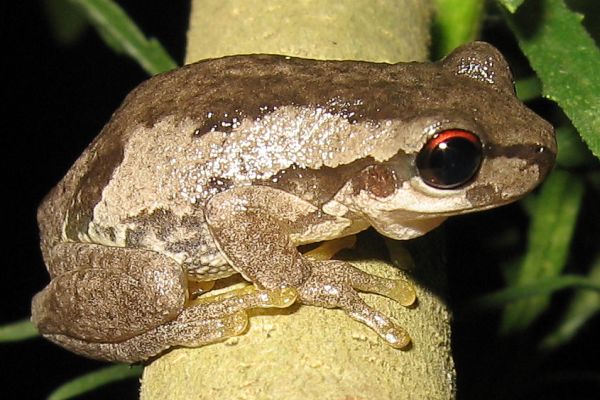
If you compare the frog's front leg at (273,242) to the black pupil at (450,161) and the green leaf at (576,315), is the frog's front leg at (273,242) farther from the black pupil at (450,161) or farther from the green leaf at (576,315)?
the green leaf at (576,315)

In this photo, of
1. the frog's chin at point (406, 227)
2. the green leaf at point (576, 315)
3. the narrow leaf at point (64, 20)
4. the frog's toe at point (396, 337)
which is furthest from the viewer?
the narrow leaf at point (64, 20)

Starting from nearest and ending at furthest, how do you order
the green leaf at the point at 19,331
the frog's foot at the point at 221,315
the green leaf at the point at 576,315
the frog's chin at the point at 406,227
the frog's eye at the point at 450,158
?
the frog's foot at the point at 221,315
the frog's eye at the point at 450,158
the frog's chin at the point at 406,227
the green leaf at the point at 19,331
the green leaf at the point at 576,315

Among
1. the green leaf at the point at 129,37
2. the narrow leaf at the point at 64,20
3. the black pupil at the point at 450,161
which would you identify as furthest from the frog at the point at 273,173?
the narrow leaf at the point at 64,20

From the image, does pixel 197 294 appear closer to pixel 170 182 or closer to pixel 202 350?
pixel 170 182

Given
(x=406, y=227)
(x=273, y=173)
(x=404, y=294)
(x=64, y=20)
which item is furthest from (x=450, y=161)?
(x=64, y=20)

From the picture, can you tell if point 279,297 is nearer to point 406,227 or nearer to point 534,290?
point 406,227

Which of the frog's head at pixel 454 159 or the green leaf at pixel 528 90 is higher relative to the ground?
the frog's head at pixel 454 159
